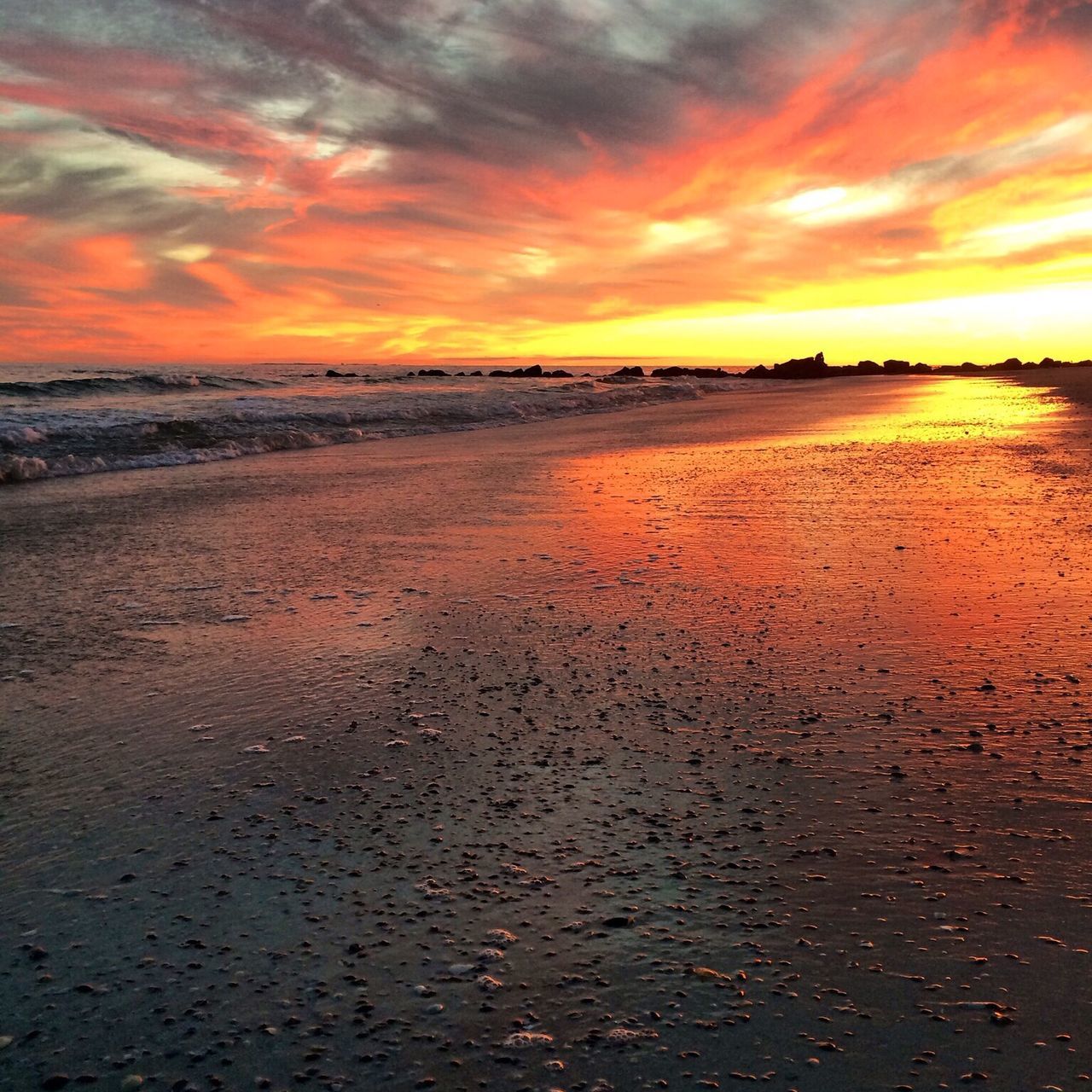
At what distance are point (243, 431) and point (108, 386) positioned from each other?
16.1 meters

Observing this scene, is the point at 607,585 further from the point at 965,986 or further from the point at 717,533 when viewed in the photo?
the point at 965,986

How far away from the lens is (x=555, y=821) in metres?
2.53

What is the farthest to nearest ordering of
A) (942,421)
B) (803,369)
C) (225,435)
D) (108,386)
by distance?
1. (803,369)
2. (108,386)
3. (942,421)
4. (225,435)

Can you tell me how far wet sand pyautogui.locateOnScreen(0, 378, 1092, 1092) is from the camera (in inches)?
67.9

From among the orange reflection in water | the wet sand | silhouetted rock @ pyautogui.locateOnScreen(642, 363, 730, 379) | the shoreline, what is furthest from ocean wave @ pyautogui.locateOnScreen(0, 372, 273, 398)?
silhouetted rock @ pyautogui.locateOnScreen(642, 363, 730, 379)

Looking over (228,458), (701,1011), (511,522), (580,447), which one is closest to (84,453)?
(228,458)

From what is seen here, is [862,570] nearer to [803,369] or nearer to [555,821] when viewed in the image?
[555,821]

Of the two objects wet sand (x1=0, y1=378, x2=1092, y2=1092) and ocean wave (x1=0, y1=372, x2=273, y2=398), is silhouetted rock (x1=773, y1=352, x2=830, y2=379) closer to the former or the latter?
ocean wave (x1=0, y1=372, x2=273, y2=398)

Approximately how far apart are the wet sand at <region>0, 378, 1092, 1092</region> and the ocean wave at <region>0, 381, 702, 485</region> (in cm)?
769

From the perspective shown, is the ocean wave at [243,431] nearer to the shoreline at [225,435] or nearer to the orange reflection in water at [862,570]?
the shoreline at [225,435]

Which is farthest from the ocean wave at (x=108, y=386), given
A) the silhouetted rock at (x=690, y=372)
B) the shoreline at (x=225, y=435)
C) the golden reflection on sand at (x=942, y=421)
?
the silhouetted rock at (x=690, y=372)

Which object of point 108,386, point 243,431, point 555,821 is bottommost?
point 555,821

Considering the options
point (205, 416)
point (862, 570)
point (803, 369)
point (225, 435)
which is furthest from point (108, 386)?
point (803, 369)

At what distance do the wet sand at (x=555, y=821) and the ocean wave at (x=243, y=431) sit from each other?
25.2 feet
